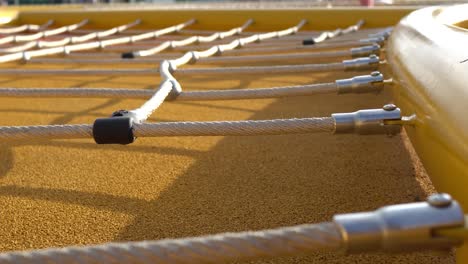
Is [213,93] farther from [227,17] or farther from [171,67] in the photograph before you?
[227,17]

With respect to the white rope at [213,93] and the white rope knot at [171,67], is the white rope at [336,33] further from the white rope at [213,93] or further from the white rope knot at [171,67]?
the white rope at [213,93]

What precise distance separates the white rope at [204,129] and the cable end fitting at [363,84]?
11.8 inches

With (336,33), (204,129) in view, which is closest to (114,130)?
(204,129)

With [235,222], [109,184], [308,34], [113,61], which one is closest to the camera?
[235,222]

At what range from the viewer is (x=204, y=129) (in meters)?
0.61

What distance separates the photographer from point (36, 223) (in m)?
0.73

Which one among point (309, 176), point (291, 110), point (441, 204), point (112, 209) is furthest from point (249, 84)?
point (441, 204)

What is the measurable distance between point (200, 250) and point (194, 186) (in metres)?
0.51

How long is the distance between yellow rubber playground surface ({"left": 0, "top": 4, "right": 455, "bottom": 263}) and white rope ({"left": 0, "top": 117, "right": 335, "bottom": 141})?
16 centimetres

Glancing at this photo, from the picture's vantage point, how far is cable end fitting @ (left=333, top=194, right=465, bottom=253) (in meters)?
0.33

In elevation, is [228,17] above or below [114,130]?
below

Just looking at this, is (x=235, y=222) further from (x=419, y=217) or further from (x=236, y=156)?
(x=419, y=217)

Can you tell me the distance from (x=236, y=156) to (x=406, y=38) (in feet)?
1.31

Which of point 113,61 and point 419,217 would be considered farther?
point 113,61
